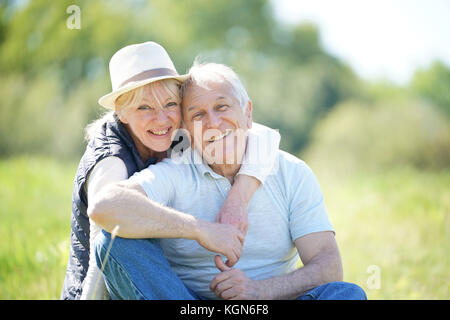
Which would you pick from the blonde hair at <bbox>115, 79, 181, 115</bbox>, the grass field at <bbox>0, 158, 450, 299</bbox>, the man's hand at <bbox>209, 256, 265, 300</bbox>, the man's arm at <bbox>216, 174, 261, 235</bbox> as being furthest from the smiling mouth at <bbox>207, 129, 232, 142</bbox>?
the grass field at <bbox>0, 158, 450, 299</bbox>

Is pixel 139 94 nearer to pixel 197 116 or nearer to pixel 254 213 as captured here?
pixel 197 116

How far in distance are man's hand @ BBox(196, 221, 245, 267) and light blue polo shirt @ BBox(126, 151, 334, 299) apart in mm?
311

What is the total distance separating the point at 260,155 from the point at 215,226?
2.03 ft

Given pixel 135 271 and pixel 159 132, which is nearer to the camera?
pixel 135 271

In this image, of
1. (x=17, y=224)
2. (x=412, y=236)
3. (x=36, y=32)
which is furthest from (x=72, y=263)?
(x=36, y=32)

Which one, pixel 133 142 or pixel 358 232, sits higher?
pixel 133 142

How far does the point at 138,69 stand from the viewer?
9.61ft

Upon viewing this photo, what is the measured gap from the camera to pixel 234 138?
2887 mm

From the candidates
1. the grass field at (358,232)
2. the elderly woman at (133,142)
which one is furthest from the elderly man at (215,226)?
the grass field at (358,232)

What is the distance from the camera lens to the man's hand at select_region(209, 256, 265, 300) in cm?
242

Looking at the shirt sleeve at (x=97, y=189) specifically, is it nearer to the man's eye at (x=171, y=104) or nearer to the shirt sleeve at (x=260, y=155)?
the man's eye at (x=171, y=104)

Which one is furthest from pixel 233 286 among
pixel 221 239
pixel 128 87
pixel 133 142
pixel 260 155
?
pixel 128 87
